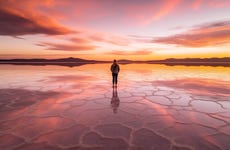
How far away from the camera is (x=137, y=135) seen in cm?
362

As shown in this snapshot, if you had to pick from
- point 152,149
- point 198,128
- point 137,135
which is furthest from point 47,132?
point 198,128

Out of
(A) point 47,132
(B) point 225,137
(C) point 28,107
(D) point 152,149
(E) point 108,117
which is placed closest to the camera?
(D) point 152,149

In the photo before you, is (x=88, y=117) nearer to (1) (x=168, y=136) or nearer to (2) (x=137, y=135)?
(2) (x=137, y=135)

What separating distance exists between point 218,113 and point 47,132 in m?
4.79

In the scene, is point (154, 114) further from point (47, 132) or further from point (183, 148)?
point (47, 132)

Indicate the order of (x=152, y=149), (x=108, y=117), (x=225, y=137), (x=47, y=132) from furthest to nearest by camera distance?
(x=108, y=117)
(x=47, y=132)
(x=225, y=137)
(x=152, y=149)

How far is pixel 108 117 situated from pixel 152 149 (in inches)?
73.2

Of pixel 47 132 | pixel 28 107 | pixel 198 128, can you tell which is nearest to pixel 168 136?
pixel 198 128

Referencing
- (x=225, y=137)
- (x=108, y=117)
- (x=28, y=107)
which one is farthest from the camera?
(x=28, y=107)

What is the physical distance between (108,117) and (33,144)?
2039 millimetres

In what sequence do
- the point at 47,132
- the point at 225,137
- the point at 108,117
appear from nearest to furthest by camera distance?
the point at 225,137 → the point at 47,132 → the point at 108,117

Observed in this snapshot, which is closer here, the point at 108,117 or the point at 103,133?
the point at 103,133

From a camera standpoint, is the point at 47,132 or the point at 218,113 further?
the point at 218,113

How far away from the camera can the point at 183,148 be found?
3.12 metres
